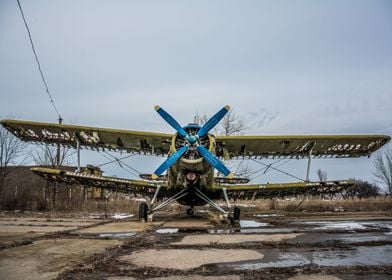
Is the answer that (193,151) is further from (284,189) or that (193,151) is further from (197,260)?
(197,260)

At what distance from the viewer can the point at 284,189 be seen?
44.8 feet

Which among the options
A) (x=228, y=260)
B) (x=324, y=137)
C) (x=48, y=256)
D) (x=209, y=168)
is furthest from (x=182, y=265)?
(x=324, y=137)

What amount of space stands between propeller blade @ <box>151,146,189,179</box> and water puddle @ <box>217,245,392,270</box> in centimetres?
629

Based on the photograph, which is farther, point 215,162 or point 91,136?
point 91,136

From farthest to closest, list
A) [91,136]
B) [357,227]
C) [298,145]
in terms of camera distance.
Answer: [298,145] → [91,136] → [357,227]

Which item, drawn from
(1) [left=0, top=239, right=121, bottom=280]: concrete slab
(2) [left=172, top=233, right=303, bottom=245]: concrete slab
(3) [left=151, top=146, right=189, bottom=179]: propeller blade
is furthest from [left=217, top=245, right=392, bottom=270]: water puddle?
(3) [left=151, top=146, right=189, bottom=179]: propeller blade

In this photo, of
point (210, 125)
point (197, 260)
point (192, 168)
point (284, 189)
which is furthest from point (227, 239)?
point (284, 189)

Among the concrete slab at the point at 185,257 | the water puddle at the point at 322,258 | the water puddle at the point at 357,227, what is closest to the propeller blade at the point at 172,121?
the water puddle at the point at 357,227

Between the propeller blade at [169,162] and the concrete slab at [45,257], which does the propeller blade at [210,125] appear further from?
the concrete slab at [45,257]

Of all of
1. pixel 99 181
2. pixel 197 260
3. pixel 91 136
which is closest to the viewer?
pixel 197 260

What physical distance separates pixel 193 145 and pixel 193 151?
198mm

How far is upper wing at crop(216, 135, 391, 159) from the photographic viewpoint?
12938mm

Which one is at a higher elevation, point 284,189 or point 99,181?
point 99,181

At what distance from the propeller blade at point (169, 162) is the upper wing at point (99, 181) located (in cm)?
258
